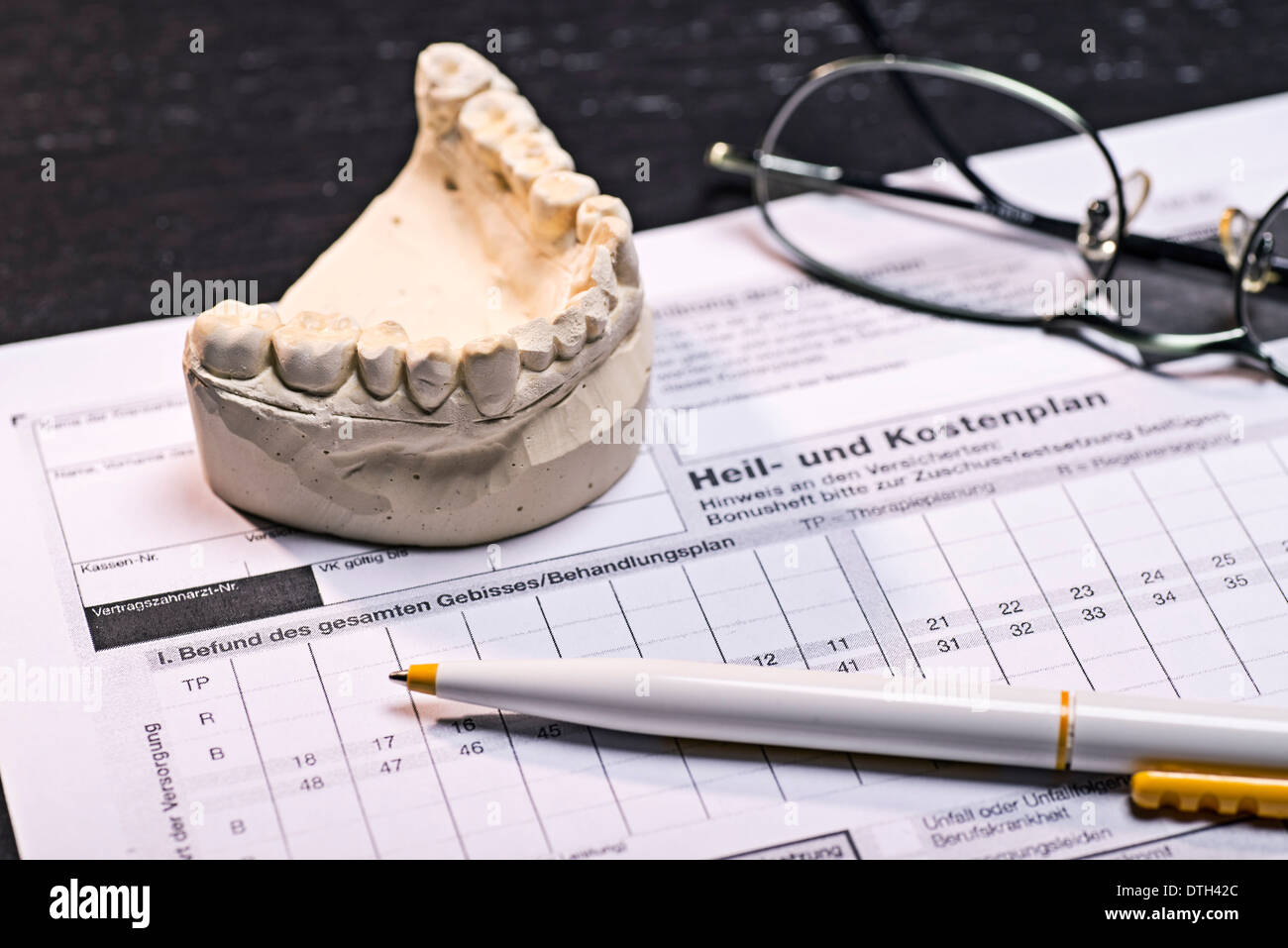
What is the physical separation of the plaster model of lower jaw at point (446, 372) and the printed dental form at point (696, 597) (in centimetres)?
3

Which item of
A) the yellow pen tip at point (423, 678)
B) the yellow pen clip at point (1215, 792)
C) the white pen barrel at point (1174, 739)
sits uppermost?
the yellow pen tip at point (423, 678)

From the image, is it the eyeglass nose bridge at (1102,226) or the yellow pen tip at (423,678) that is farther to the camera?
the eyeglass nose bridge at (1102,226)

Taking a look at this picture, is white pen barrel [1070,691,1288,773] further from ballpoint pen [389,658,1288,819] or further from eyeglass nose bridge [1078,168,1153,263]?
eyeglass nose bridge [1078,168,1153,263]

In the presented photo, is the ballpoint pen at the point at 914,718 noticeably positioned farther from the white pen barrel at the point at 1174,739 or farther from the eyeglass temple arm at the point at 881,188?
the eyeglass temple arm at the point at 881,188

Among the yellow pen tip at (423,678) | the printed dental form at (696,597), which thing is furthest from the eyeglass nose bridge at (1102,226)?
the yellow pen tip at (423,678)

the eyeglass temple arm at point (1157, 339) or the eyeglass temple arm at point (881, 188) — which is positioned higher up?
the eyeglass temple arm at point (881, 188)

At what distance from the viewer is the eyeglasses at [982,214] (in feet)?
3.59

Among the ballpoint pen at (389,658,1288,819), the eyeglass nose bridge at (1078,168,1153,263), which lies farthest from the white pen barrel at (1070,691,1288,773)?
the eyeglass nose bridge at (1078,168,1153,263)

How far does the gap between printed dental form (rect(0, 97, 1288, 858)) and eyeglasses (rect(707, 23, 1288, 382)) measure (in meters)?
0.04

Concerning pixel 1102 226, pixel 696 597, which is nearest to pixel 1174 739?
pixel 696 597

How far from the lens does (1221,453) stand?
A: 980 mm

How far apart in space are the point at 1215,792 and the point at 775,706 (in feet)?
0.73
